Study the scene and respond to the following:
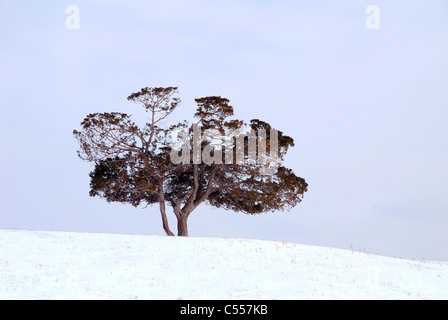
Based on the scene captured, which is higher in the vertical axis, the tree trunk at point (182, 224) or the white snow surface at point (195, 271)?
the tree trunk at point (182, 224)

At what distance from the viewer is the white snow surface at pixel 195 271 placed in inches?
500

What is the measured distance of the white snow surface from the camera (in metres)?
12.7

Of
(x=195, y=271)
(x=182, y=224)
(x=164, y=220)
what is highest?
(x=164, y=220)

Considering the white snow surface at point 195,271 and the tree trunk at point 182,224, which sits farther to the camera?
the tree trunk at point 182,224

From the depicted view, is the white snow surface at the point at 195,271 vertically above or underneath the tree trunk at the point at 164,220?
underneath

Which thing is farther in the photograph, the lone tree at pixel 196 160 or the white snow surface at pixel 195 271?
the lone tree at pixel 196 160

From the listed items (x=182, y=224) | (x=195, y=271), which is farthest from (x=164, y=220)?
(x=195, y=271)

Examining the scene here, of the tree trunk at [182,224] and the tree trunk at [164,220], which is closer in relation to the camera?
the tree trunk at [164,220]

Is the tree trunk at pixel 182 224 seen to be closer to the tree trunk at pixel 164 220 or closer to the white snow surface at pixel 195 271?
the tree trunk at pixel 164 220

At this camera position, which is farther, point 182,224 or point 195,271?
point 182,224

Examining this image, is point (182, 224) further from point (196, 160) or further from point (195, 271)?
point (195, 271)

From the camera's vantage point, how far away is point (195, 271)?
47.8ft
